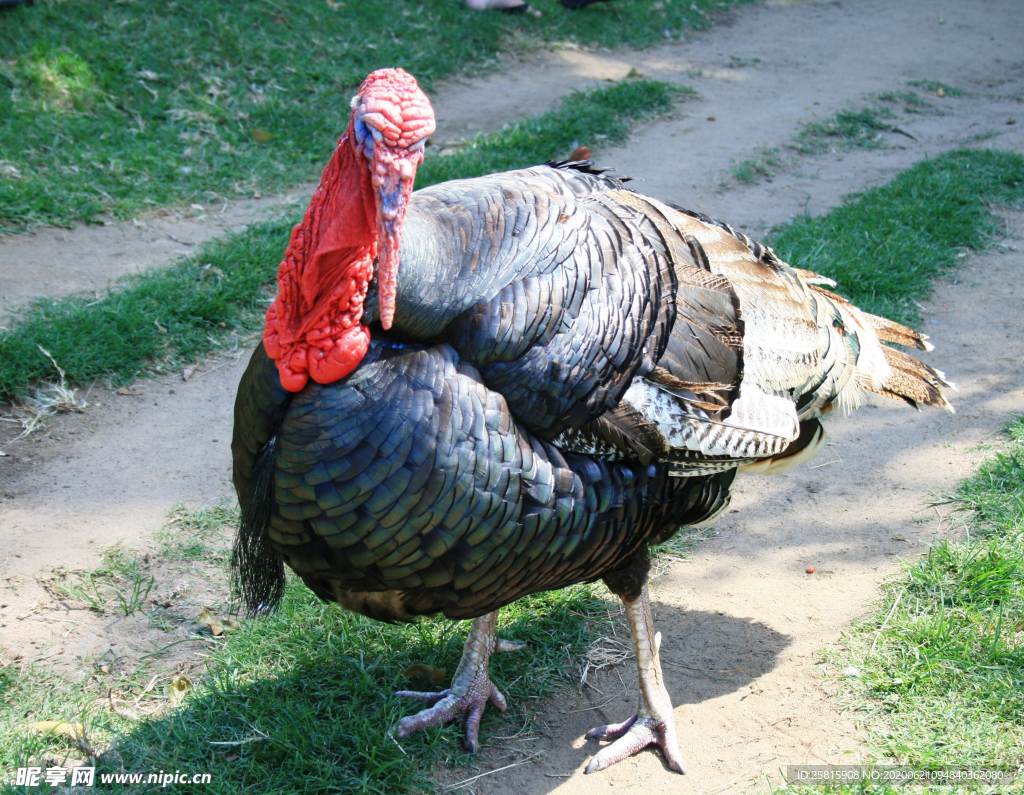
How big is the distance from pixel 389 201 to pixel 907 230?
517 centimetres

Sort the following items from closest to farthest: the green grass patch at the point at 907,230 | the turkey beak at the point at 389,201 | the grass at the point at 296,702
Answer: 1. the turkey beak at the point at 389,201
2. the grass at the point at 296,702
3. the green grass patch at the point at 907,230

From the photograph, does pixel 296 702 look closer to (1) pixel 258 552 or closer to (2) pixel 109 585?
(1) pixel 258 552

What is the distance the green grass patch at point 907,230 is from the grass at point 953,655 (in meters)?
2.02

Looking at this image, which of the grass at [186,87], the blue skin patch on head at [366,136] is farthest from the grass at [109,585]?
the grass at [186,87]

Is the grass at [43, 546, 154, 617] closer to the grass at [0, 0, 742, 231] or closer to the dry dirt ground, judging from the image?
the dry dirt ground

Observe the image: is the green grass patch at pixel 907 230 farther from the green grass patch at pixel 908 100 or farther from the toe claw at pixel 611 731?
the toe claw at pixel 611 731

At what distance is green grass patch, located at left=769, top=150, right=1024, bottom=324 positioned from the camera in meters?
5.61

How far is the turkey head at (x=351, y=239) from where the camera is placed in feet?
7.00

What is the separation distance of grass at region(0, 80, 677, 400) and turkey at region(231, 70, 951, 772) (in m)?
2.40

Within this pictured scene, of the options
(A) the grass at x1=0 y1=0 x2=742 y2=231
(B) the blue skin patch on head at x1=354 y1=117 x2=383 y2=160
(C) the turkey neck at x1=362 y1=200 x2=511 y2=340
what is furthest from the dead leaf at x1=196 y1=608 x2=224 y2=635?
(A) the grass at x1=0 y1=0 x2=742 y2=231

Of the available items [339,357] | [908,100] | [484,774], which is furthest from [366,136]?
[908,100]

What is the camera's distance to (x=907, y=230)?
246 inches

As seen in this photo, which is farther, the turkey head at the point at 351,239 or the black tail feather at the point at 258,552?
the black tail feather at the point at 258,552

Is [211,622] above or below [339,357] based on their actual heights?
below
